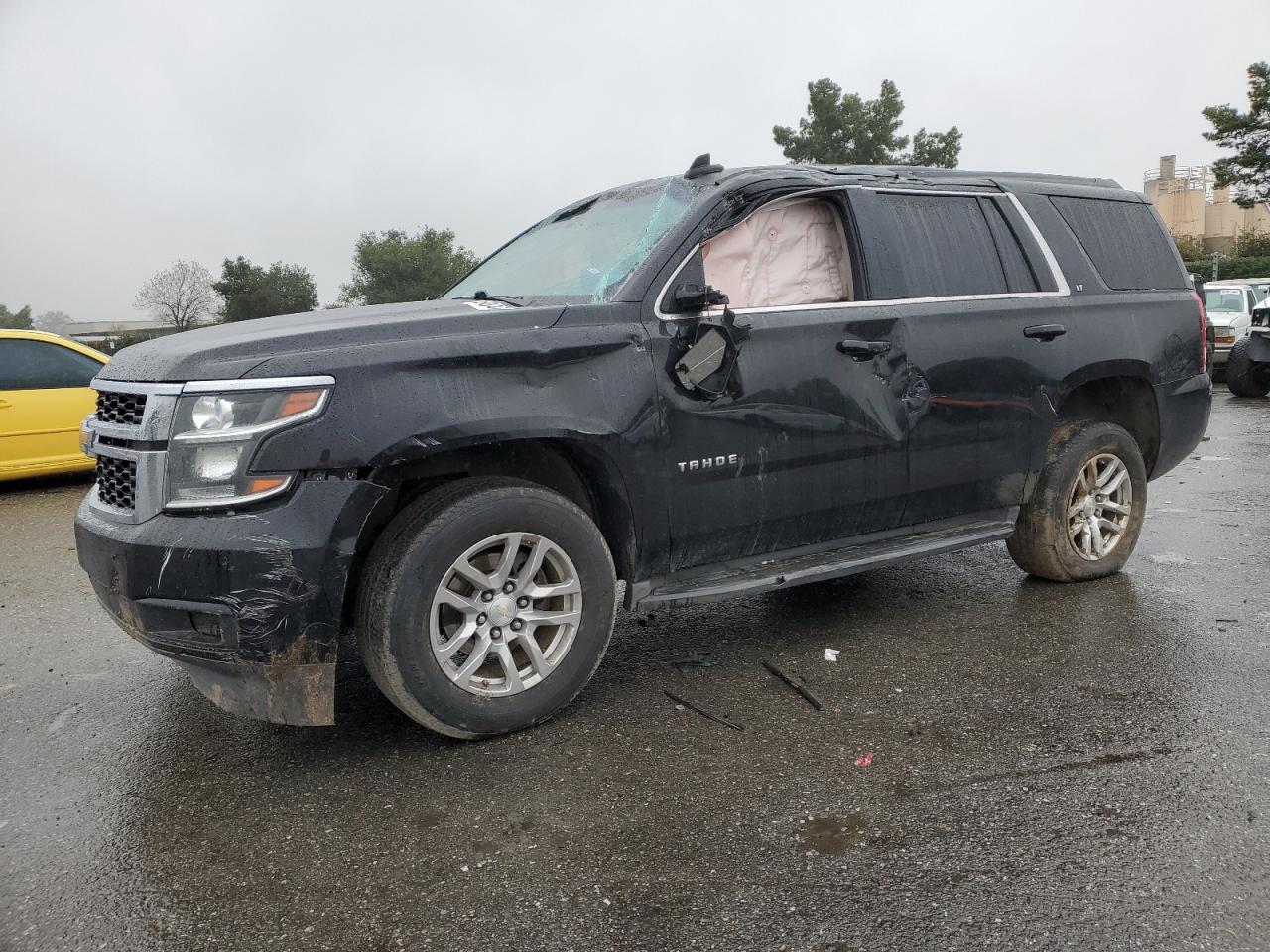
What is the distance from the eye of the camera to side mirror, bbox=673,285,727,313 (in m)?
3.47

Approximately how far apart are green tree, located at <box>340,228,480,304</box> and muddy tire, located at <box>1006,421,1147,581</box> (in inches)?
3886

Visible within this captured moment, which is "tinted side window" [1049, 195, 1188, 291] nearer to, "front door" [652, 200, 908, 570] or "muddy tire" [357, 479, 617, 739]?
"front door" [652, 200, 908, 570]

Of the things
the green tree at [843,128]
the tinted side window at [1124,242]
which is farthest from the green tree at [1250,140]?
the tinted side window at [1124,242]

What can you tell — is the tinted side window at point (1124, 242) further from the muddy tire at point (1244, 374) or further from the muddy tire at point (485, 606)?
the muddy tire at point (1244, 374)

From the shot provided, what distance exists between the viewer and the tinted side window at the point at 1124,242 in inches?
191

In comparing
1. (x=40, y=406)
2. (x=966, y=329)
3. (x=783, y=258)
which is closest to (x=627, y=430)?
(x=783, y=258)

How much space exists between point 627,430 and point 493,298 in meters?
1.10

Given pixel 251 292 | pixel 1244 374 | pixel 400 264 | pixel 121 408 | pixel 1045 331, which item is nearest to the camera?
pixel 121 408

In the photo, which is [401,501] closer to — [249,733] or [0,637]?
[249,733]

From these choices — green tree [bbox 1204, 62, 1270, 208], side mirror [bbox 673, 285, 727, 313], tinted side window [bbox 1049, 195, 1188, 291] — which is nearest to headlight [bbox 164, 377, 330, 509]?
side mirror [bbox 673, 285, 727, 313]

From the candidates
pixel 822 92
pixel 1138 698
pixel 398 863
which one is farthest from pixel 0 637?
pixel 822 92

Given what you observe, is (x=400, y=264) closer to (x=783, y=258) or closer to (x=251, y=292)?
(x=251, y=292)

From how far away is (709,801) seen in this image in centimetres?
288

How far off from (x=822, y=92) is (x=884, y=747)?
6579 cm
